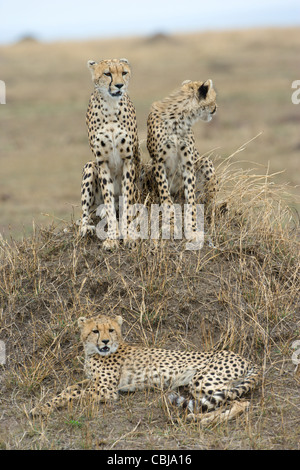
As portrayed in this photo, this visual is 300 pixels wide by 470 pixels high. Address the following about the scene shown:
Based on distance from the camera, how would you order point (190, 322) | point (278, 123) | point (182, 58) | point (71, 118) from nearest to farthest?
point (190, 322), point (278, 123), point (71, 118), point (182, 58)

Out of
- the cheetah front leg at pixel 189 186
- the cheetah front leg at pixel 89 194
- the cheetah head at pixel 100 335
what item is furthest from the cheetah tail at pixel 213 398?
the cheetah front leg at pixel 89 194

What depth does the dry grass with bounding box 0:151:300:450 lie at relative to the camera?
3.78m

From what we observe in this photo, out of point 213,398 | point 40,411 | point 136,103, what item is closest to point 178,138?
point 213,398

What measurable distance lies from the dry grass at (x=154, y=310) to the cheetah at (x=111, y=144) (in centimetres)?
20

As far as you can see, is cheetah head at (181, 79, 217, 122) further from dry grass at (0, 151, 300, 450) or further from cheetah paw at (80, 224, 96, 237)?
cheetah paw at (80, 224, 96, 237)

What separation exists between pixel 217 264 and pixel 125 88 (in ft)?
4.25

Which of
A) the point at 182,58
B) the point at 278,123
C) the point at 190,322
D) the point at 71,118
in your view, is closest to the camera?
the point at 190,322

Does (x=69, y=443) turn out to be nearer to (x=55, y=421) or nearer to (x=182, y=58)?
(x=55, y=421)

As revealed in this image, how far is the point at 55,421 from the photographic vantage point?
3.79 metres

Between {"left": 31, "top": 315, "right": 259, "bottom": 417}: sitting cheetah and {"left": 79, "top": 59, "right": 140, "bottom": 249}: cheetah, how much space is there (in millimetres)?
896

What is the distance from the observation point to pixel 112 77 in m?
4.64

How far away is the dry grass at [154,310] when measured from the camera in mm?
3781

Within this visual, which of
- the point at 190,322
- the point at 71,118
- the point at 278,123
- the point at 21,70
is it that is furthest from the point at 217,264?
the point at 21,70
